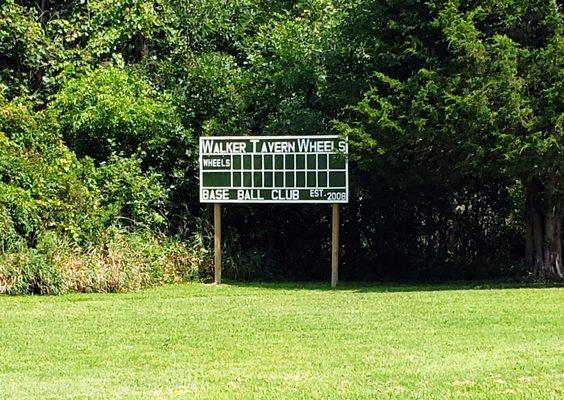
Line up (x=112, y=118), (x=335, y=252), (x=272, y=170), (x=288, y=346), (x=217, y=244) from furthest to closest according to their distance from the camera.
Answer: (x=112, y=118)
(x=217, y=244)
(x=272, y=170)
(x=335, y=252)
(x=288, y=346)

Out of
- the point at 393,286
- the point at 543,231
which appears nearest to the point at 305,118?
the point at 393,286

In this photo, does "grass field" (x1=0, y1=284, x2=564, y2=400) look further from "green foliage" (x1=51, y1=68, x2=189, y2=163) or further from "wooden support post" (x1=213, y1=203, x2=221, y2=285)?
"green foliage" (x1=51, y1=68, x2=189, y2=163)

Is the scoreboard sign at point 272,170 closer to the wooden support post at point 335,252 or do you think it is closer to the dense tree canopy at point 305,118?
the wooden support post at point 335,252

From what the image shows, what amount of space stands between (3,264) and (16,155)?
3.06 meters

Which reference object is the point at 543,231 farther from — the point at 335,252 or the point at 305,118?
the point at 305,118

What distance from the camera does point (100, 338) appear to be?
1239 cm

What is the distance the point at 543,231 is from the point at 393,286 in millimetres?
3154

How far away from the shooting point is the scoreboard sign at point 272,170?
778 inches

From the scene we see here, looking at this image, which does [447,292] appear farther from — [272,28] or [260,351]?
[272,28]

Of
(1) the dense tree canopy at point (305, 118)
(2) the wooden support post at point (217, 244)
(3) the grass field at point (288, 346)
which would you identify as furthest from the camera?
(2) the wooden support post at point (217, 244)

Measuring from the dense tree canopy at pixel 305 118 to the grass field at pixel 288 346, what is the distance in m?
2.71

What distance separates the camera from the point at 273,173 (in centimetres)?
2006

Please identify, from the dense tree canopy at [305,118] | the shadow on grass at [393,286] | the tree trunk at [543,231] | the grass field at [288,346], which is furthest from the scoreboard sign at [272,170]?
the tree trunk at [543,231]

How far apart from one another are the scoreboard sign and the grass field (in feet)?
9.26
